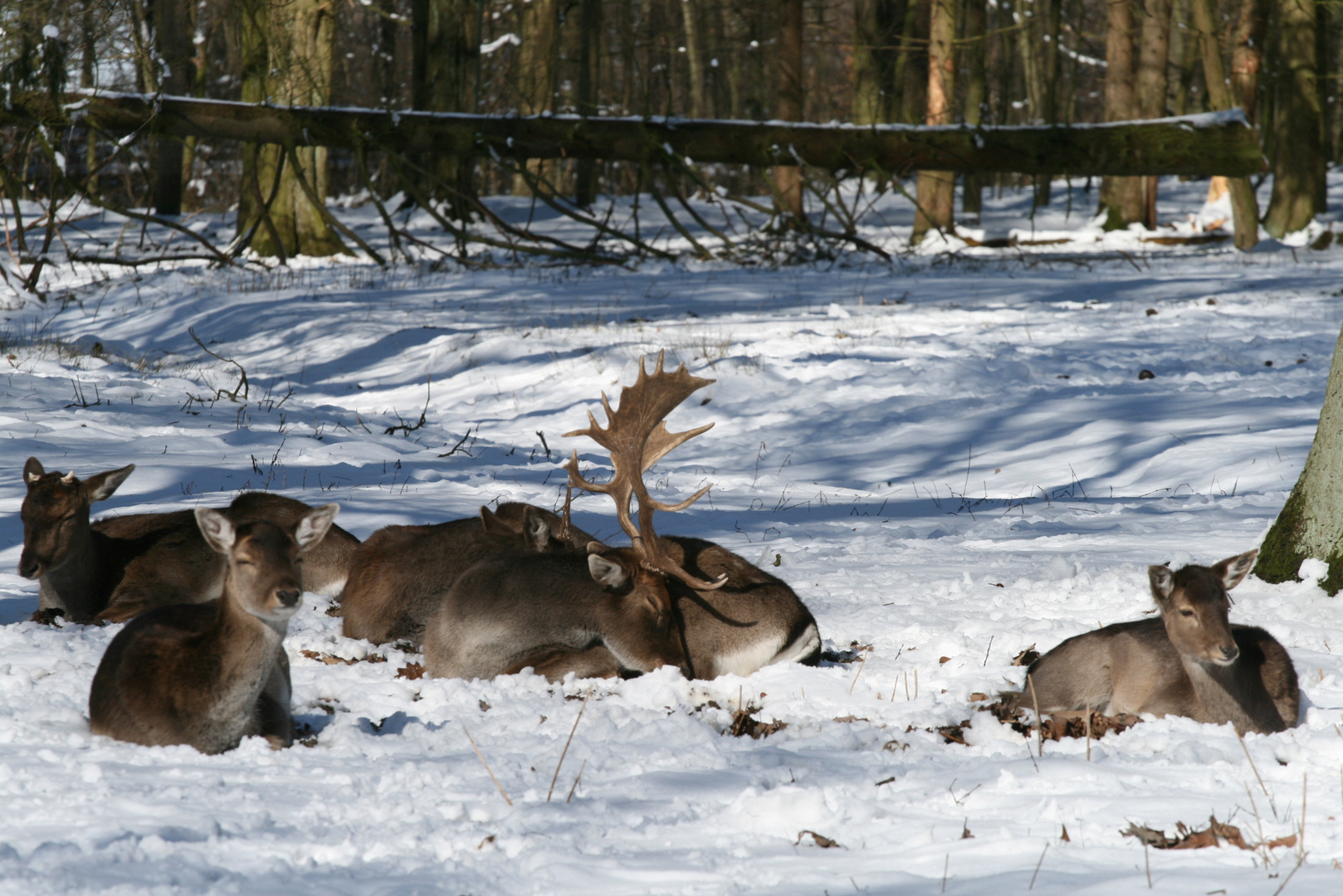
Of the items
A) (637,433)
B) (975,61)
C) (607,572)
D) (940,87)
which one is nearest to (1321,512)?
(637,433)

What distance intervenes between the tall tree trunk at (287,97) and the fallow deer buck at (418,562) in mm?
13704

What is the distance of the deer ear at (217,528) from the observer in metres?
4.01

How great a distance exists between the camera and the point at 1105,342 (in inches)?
580

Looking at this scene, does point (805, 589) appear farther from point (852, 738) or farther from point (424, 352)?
point (424, 352)

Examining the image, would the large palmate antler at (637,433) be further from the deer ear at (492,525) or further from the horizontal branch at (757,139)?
the horizontal branch at (757,139)

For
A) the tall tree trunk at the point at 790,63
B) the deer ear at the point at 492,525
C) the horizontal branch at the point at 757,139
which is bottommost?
the deer ear at the point at 492,525

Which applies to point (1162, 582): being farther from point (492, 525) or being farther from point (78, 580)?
point (78, 580)

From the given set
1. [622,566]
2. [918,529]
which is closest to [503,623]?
[622,566]

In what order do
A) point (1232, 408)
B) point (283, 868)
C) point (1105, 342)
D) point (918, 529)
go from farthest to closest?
point (1105, 342), point (1232, 408), point (918, 529), point (283, 868)

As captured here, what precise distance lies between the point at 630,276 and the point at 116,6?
403 inches

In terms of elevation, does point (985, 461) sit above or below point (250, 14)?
below

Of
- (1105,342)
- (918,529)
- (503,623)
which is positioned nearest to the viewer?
(503,623)

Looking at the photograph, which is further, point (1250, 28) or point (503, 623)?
point (1250, 28)

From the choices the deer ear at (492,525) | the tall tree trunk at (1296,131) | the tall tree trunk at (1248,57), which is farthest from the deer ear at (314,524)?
the tall tree trunk at (1248,57)
